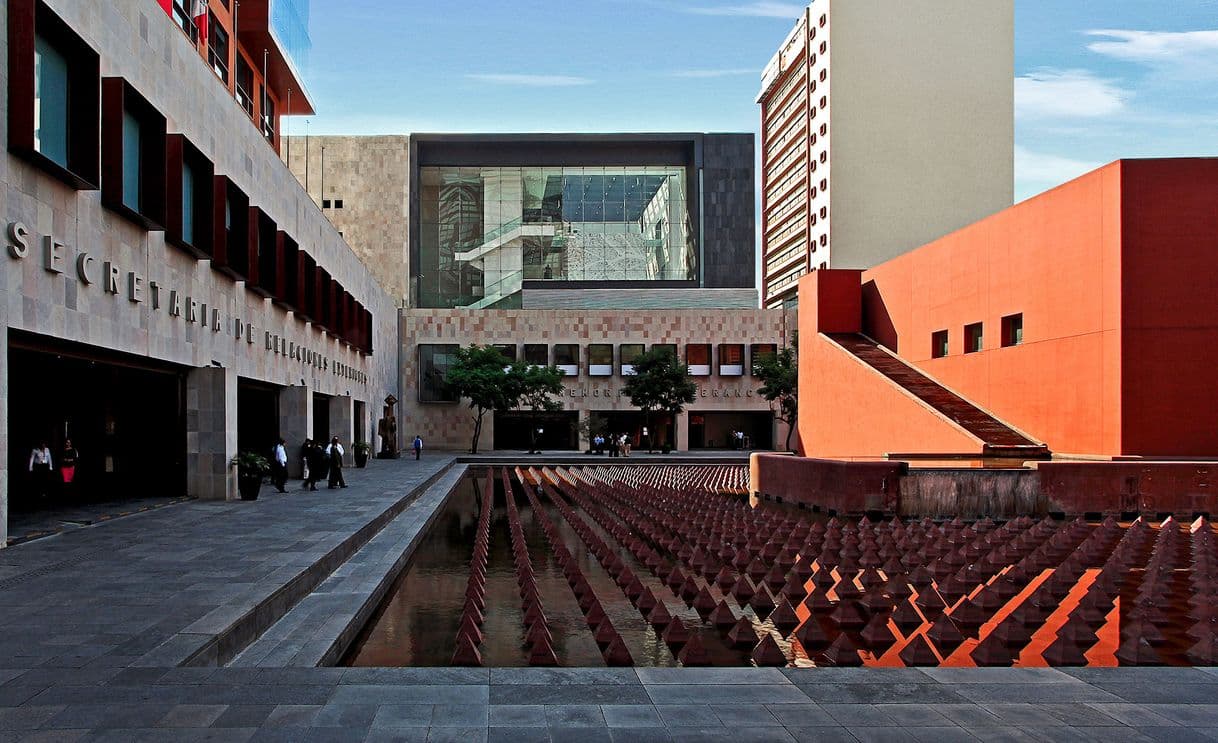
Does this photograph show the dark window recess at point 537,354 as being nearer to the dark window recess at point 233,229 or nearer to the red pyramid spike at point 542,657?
the dark window recess at point 233,229

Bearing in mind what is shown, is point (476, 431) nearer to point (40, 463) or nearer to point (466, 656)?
point (40, 463)

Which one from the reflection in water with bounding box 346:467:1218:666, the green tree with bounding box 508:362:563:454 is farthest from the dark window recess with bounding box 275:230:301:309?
the green tree with bounding box 508:362:563:454

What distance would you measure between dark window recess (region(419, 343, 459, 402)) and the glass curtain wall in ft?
46.4

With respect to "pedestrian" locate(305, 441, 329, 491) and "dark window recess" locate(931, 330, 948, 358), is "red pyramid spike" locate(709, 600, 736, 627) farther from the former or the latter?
"dark window recess" locate(931, 330, 948, 358)

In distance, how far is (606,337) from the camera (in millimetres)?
62500

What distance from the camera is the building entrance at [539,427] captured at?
63.5m

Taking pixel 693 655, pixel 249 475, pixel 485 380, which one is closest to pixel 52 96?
pixel 249 475

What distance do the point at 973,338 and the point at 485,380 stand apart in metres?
31.5

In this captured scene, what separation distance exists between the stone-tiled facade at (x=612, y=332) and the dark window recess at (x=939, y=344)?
31685 millimetres

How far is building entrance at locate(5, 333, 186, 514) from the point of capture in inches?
749

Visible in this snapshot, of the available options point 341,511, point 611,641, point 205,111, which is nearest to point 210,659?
point 611,641

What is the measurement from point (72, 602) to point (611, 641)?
489cm

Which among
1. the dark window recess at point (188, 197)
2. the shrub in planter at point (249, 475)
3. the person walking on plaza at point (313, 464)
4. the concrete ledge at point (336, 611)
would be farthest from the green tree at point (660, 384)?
the concrete ledge at point (336, 611)

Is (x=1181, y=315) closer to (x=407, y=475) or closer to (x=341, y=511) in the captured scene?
(x=341, y=511)
